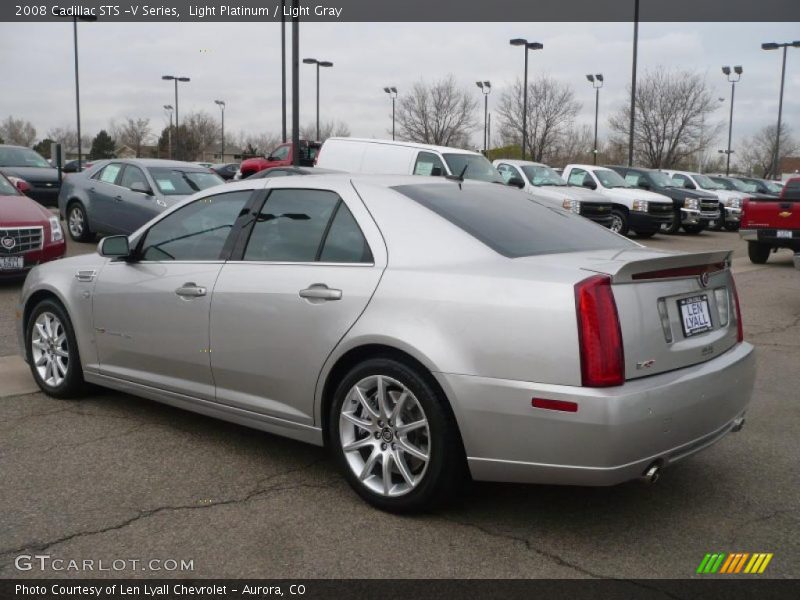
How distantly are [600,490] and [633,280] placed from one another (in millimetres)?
1244

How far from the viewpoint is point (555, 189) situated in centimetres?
1903

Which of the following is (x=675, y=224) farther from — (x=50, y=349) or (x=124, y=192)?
(x=50, y=349)

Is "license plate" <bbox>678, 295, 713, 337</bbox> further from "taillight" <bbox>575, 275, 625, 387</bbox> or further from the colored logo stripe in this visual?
the colored logo stripe

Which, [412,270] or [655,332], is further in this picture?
Answer: [412,270]

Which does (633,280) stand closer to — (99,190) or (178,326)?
(178,326)

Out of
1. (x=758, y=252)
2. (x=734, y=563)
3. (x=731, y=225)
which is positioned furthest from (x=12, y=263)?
(x=731, y=225)

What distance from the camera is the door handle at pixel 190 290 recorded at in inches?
178

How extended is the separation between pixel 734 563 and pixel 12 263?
9124 millimetres

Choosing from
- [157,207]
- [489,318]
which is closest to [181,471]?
[489,318]

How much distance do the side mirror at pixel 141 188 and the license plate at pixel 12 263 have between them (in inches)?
133

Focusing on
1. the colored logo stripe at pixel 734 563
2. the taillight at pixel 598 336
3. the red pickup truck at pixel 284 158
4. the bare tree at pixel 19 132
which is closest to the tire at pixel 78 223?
the red pickup truck at pixel 284 158

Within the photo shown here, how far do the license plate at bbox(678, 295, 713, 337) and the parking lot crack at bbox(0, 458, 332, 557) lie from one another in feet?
6.11

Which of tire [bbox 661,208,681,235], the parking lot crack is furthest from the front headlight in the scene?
tire [bbox 661,208,681,235]
